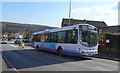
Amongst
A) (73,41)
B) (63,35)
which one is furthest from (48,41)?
(73,41)

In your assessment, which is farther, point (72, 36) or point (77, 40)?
point (72, 36)

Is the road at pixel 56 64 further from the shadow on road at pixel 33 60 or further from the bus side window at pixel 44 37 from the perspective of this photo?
the bus side window at pixel 44 37

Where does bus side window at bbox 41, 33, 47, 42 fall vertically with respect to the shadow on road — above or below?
above

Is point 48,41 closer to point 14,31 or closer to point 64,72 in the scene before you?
point 64,72

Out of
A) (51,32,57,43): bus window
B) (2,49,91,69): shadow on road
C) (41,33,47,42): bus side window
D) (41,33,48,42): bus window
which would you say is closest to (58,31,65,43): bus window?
(51,32,57,43): bus window

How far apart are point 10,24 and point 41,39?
88.7 metres

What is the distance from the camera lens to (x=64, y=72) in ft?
26.6

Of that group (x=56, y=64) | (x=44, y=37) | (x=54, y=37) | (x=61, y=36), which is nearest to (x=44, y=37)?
(x=44, y=37)

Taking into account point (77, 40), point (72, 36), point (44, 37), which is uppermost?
point (72, 36)

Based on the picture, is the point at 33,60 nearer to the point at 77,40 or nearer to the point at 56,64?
the point at 56,64

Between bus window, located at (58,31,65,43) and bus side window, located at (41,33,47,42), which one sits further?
bus side window, located at (41,33,47,42)

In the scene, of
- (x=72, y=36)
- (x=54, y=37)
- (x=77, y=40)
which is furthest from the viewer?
(x=54, y=37)

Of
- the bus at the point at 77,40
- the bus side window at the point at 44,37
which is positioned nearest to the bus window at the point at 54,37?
the bus at the point at 77,40

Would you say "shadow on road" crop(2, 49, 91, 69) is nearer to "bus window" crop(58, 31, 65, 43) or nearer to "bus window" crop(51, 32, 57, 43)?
"bus window" crop(58, 31, 65, 43)
